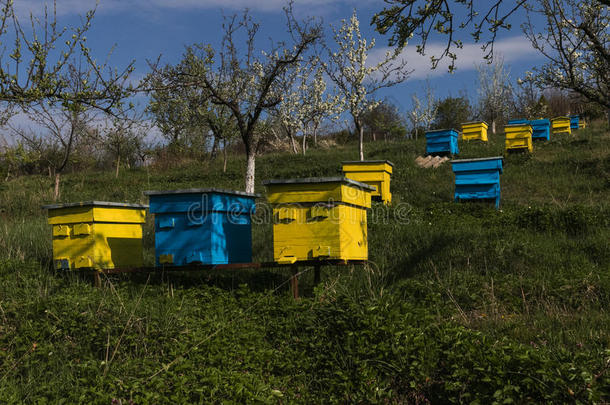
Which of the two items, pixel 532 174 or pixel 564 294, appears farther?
pixel 532 174

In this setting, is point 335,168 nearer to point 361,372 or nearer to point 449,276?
point 449,276

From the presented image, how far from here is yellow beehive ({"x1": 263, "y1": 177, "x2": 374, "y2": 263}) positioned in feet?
19.7

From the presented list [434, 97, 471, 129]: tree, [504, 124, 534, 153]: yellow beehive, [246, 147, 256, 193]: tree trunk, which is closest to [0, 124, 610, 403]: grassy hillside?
[246, 147, 256, 193]: tree trunk

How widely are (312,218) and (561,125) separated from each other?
2557 cm

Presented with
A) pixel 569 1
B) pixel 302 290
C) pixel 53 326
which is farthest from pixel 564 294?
pixel 569 1

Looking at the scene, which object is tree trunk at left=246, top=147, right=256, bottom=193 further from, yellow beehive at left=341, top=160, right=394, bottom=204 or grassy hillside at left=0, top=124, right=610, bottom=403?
grassy hillside at left=0, top=124, right=610, bottom=403

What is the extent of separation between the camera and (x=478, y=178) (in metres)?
12.7

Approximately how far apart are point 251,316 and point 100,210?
3055 mm

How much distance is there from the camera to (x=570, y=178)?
49.2 ft

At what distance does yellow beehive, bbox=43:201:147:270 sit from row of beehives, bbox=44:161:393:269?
0.6 inches

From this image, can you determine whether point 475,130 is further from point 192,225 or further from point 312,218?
point 192,225

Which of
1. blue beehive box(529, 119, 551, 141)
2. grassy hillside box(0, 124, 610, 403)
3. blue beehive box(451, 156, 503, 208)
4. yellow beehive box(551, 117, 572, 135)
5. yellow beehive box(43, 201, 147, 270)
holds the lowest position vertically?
grassy hillside box(0, 124, 610, 403)

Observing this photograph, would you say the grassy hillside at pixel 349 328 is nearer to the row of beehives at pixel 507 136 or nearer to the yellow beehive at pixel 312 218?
the yellow beehive at pixel 312 218

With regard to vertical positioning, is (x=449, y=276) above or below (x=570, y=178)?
below
